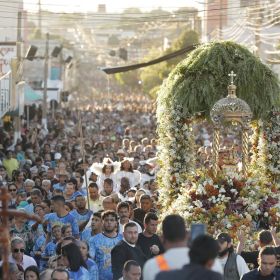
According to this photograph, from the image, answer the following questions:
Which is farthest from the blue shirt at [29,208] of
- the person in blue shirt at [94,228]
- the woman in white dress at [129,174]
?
the woman in white dress at [129,174]

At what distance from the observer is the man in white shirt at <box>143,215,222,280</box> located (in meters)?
8.88

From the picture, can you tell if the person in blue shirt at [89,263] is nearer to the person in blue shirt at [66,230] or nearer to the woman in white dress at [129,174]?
the person in blue shirt at [66,230]

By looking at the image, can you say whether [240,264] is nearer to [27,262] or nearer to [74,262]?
[74,262]

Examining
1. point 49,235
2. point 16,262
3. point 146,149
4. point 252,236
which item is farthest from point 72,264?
point 146,149

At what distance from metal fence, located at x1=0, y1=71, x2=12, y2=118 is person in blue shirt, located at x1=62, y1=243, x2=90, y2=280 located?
73.9 feet

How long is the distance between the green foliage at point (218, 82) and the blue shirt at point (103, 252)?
18.1 ft

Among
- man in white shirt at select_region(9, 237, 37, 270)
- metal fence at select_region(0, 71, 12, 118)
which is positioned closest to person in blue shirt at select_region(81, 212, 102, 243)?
man in white shirt at select_region(9, 237, 37, 270)

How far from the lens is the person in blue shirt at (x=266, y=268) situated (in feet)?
39.4

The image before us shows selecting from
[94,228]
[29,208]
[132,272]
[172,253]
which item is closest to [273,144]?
[29,208]

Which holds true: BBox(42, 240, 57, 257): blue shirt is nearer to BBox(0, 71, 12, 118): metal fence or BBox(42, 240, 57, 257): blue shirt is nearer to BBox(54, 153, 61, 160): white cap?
BBox(54, 153, 61, 160): white cap

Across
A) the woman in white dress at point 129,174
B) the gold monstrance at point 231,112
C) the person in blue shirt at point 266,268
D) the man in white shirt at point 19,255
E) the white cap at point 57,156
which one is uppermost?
the gold monstrance at point 231,112

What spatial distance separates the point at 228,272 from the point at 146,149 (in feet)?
56.2

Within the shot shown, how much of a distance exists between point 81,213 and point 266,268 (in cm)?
579

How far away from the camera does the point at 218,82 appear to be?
19.8 m
